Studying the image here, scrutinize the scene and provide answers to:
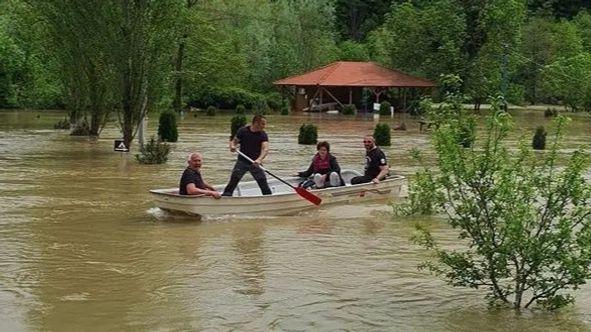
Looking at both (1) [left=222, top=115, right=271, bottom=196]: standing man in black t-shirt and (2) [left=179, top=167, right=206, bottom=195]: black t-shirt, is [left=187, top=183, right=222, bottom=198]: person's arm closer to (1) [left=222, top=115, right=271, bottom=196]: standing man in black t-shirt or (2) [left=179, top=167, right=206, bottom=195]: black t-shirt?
(2) [left=179, top=167, right=206, bottom=195]: black t-shirt

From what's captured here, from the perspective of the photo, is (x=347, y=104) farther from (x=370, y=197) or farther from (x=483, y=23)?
(x=370, y=197)

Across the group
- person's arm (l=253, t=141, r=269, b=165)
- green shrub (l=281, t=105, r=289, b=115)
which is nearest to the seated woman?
person's arm (l=253, t=141, r=269, b=165)

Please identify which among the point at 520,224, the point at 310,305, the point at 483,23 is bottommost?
the point at 310,305

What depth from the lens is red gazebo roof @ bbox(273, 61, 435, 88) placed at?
5981cm

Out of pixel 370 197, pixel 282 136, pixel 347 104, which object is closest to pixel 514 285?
pixel 370 197

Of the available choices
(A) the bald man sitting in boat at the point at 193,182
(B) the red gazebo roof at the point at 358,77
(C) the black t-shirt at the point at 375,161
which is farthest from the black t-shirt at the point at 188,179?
(B) the red gazebo roof at the point at 358,77

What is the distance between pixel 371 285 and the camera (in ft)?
30.2

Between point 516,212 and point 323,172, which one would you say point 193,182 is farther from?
point 516,212

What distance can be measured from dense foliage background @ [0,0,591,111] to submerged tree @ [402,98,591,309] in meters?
19.2

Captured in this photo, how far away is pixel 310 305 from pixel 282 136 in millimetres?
26837

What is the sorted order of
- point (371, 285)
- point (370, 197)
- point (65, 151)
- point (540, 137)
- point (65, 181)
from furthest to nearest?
1. point (540, 137)
2. point (65, 151)
3. point (65, 181)
4. point (370, 197)
5. point (371, 285)

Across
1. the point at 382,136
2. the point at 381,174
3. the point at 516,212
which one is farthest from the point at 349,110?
the point at 516,212

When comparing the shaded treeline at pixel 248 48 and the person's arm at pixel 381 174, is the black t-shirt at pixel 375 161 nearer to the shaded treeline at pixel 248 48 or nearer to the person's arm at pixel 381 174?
the person's arm at pixel 381 174

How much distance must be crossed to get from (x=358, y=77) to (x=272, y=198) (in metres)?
48.1
